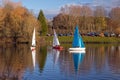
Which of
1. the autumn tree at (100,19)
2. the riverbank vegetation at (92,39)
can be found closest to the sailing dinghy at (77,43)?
the riverbank vegetation at (92,39)

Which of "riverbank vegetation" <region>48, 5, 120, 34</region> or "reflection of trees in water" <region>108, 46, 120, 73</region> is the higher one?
"riverbank vegetation" <region>48, 5, 120, 34</region>

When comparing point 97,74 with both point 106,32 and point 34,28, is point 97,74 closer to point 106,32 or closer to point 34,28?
point 34,28

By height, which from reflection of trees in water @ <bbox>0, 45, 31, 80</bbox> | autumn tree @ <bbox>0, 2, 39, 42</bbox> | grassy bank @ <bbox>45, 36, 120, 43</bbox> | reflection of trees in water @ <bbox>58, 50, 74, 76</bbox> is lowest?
reflection of trees in water @ <bbox>58, 50, 74, 76</bbox>

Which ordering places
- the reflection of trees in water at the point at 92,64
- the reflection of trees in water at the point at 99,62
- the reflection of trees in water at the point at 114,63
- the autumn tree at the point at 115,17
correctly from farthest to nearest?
1. the autumn tree at the point at 115,17
2. the reflection of trees in water at the point at 99,62
3. the reflection of trees in water at the point at 114,63
4. the reflection of trees in water at the point at 92,64

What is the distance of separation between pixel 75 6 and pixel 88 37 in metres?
29.2

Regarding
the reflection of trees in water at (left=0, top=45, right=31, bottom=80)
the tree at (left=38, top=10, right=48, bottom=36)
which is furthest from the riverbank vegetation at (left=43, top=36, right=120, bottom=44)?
the reflection of trees in water at (left=0, top=45, right=31, bottom=80)

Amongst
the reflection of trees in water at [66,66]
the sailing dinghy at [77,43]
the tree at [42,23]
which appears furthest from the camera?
the tree at [42,23]

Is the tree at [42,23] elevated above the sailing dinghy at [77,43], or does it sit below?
above

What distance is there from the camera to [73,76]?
3578 cm

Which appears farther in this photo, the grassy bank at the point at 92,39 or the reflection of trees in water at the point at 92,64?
the grassy bank at the point at 92,39

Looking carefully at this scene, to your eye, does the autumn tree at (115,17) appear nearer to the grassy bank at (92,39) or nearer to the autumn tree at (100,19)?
the autumn tree at (100,19)

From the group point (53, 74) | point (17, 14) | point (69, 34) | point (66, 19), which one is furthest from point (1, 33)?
point (53, 74)

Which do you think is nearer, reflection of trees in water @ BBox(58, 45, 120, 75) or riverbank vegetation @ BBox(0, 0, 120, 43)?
reflection of trees in water @ BBox(58, 45, 120, 75)

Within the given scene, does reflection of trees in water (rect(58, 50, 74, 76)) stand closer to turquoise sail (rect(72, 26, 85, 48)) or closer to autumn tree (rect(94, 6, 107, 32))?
turquoise sail (rect(72, 26, 85, 48))
